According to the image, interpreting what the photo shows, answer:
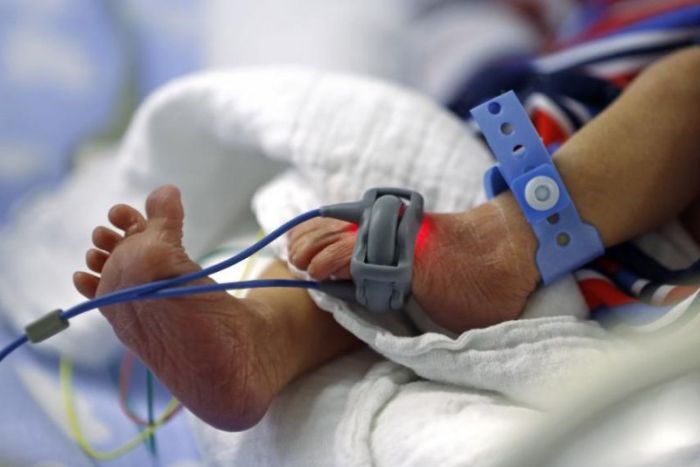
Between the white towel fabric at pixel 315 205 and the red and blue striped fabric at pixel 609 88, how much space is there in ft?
0.12

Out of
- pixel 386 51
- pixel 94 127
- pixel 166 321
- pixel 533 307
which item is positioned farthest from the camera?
pixel 386 51

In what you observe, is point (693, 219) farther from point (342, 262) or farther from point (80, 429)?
point (80, 429)

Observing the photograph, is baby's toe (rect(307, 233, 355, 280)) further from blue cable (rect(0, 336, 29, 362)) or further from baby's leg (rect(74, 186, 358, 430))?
blue cable (rect(0, 336, 29, 362))

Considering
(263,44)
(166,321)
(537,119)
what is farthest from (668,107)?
(263,44)

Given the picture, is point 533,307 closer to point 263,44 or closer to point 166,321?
point 166,321

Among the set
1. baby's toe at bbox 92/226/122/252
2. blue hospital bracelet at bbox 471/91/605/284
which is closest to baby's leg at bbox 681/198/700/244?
blue hospital bracelet at bbox 471/91/605/284

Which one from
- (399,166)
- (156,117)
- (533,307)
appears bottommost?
(533,307)

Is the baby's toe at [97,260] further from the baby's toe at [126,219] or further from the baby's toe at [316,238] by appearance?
the baby's toe at [316,238]

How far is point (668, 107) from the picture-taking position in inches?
25.5

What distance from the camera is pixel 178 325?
1.61 feet

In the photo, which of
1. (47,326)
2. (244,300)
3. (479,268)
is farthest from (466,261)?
(47,326)

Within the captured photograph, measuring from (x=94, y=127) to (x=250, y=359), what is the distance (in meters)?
0.56

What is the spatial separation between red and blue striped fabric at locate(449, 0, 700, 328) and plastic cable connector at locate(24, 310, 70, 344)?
0.37 m

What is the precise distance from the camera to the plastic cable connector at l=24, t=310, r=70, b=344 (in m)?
0.50
